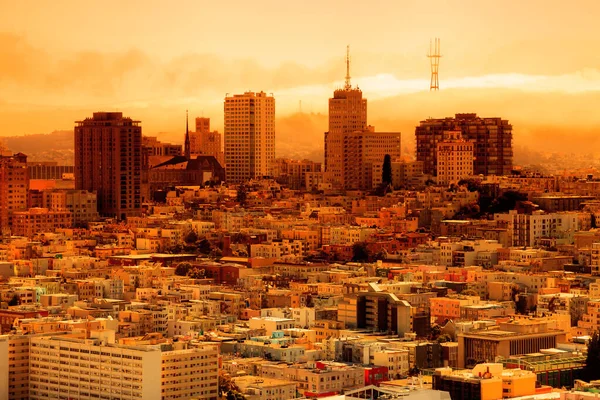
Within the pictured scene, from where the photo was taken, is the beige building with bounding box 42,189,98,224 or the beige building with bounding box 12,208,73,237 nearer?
the beige building with bounding box 12,208,73,237

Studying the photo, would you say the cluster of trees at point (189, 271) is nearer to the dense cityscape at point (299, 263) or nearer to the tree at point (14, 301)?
the dense cityscape at point (299, 263)

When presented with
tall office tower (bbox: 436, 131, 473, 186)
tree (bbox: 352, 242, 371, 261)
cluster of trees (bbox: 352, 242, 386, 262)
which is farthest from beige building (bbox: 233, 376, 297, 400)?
tall office tower (bbox: 436, 131, 473, 186)

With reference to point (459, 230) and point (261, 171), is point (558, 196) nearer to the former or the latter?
point (459, 230)

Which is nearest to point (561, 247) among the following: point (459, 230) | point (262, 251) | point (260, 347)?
point (459, 230)

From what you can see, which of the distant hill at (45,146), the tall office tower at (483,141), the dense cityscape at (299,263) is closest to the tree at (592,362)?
the dense cityscape at (299,263)

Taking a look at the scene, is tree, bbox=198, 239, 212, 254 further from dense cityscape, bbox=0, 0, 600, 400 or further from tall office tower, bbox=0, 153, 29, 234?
tall office tower, bbox=0, 153, 29, 234

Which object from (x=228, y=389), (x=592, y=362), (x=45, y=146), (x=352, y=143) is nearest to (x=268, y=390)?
(x=228, y=389)
